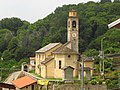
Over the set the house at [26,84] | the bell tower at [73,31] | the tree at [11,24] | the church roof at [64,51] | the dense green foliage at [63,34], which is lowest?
the house at [26,84]

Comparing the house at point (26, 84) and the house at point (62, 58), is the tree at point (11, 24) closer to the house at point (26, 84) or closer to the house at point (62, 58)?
the house at point (62, 58)

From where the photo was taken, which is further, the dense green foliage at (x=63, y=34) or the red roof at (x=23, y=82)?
the dense green foliage at (x=63, y=34)

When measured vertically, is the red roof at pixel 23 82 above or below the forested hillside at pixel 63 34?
below

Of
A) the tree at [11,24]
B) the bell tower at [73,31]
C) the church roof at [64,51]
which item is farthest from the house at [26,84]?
the tree at [11,24]

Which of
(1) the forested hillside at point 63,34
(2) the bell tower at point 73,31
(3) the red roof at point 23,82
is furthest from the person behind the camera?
(1) the forested hillside at point 63,34

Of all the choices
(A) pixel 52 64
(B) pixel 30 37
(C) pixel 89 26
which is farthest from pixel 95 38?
(A) pixel 52 64

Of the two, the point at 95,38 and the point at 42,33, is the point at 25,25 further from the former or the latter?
the point at 95,38

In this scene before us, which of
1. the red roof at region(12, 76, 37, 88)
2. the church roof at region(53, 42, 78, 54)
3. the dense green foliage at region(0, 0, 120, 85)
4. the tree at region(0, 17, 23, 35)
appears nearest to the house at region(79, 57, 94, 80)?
the church roof at region(53, 42, 78, 54)

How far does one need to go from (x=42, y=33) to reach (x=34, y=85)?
153 ft

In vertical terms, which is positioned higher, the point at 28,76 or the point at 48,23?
the point at 48,23

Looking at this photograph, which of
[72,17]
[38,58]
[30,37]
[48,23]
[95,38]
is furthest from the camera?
[48,23]

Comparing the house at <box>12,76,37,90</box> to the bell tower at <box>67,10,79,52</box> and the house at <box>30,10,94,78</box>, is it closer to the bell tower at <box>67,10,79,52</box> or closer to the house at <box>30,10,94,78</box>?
the house at <box>30,10,94,78</box>

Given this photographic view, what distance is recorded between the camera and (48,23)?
94438 millimetres

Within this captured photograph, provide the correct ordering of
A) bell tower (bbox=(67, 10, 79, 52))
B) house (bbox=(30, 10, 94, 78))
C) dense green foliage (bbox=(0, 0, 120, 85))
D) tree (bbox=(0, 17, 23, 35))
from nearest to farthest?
1. house (bbox=(30, 10, 94, 78))
2. bell tower (bbox=(67, 10, 79, 52))
3. dense green foliage (bbox=(0, 0, 120, 85))
4. tree (bbox=(0, 17, 23, 35))
